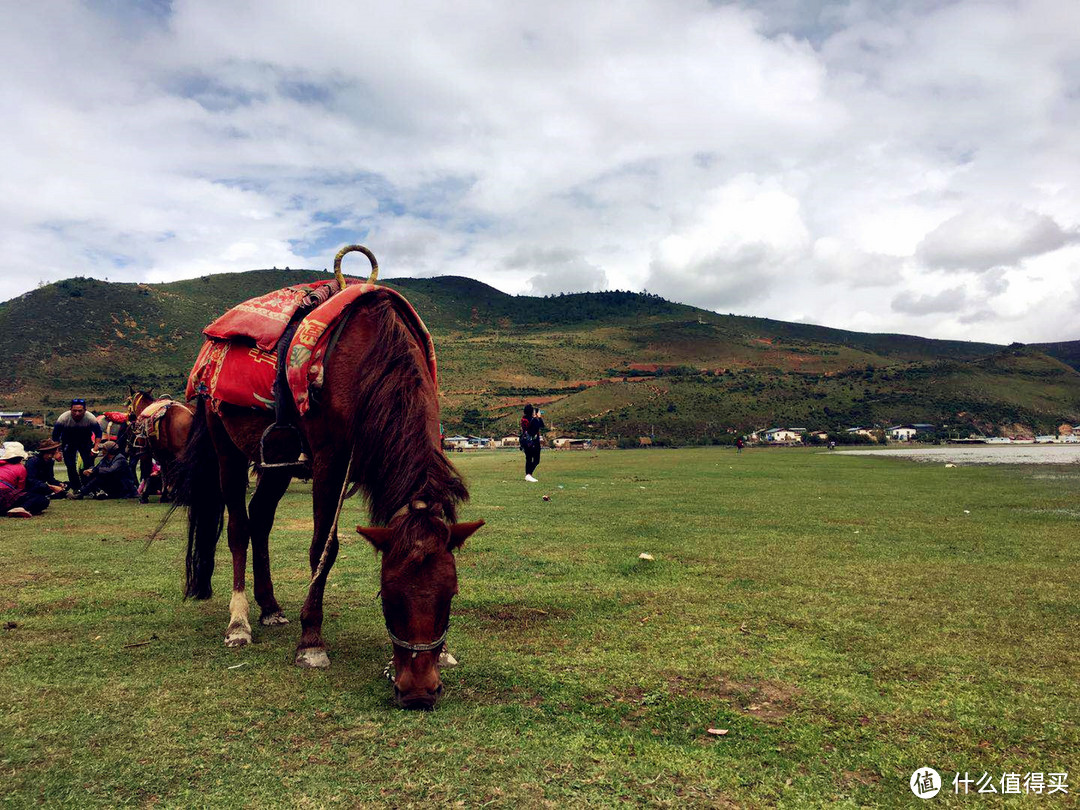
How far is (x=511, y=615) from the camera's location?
17.2 feet

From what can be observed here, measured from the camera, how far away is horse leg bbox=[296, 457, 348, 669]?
4.20 metres

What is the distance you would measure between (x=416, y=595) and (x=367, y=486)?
0.91 metres

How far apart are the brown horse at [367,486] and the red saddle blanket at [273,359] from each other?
77 millimetres

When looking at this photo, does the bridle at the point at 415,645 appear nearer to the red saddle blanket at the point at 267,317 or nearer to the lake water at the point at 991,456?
the red saddle blanket at the point at 267,317

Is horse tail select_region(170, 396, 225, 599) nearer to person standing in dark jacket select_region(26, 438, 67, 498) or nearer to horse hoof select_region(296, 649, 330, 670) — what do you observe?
horse hoof select_region(296, 649, 330, 670)

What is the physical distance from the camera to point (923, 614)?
510cm

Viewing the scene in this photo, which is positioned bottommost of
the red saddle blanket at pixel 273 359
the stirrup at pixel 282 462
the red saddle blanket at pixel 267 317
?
the stirrup at pixel 282 462

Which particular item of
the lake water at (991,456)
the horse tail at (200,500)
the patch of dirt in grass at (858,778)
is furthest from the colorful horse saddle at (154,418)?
the lake water at (991,456)

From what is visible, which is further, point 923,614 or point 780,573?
point 780,573

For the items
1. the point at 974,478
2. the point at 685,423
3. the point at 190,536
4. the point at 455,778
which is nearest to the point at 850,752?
the point at 455,778

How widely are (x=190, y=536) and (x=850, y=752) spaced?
570 cm

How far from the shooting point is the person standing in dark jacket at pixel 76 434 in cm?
1484

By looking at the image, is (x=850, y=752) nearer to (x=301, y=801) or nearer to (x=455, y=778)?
(x=455, y=778)

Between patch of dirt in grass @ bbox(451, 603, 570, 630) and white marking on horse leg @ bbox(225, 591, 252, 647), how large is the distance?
63.9 inches
